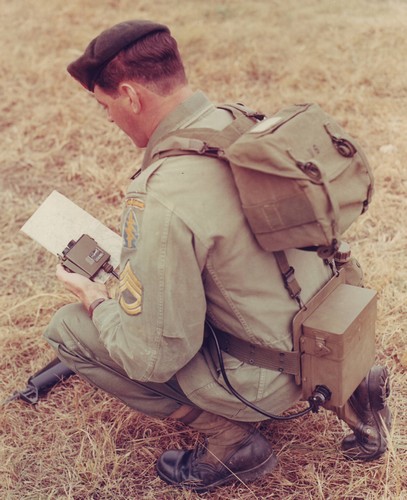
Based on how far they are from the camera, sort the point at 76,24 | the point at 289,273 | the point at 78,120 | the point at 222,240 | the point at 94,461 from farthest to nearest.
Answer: the point at 76,24 → the point at 78,120 → the point at 94,461 → the point at 289,273 → the point at 222,240

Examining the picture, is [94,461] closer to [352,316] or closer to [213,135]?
[352,316]

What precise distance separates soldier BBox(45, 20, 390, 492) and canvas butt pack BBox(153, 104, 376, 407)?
48mm

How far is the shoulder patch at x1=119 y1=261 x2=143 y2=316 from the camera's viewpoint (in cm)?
206

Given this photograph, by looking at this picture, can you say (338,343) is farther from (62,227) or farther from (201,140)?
(62,227)

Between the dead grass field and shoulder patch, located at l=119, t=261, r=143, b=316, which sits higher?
shoulder patch, located at l=119, t=261, r=143, b=316

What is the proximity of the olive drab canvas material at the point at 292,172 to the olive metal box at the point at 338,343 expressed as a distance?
30cm

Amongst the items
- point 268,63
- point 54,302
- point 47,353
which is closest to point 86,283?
point 47,353

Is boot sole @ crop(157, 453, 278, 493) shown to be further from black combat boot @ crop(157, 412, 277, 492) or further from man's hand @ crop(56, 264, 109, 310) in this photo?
man's hand @ crop(56, 264, 109, 310)

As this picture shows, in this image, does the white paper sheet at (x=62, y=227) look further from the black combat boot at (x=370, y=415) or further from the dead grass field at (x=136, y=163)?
the black combat boot at (x=370, y=415)

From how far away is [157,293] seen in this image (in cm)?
202

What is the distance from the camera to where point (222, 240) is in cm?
201

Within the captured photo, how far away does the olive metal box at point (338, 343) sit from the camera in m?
2.16

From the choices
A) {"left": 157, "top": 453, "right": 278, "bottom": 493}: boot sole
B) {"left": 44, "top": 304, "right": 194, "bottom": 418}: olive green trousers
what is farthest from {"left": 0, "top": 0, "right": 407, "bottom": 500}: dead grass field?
{"left": 44, "top": 304, "right": 194, "bottom": 418}: olive green trousers

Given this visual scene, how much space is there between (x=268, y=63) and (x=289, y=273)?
4.95 metres
